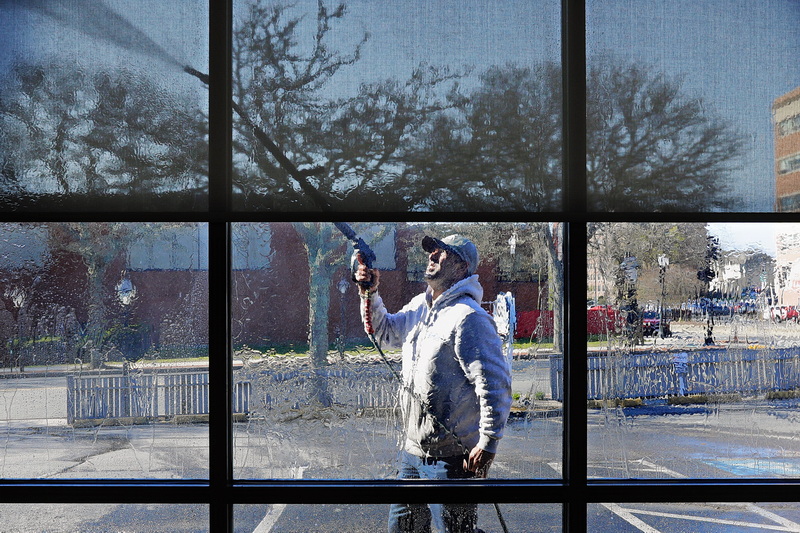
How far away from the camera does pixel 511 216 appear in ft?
6.31

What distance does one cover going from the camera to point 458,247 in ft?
6.46

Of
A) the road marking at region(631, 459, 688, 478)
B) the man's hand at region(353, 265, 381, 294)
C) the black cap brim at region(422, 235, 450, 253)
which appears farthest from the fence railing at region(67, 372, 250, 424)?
the road marking at region(631, 459, 688, 478)

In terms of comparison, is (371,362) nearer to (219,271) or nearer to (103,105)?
(219,271)

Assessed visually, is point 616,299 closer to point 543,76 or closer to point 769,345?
point 769,345

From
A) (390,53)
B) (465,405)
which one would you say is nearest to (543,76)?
(390,53)

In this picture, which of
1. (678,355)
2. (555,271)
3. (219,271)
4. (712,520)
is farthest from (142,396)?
(712,520)

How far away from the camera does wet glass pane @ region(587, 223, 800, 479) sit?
1.96m

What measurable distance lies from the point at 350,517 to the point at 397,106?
1250mm

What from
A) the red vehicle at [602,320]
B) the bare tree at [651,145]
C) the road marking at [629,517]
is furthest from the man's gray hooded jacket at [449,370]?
the bare tree at [651,145]

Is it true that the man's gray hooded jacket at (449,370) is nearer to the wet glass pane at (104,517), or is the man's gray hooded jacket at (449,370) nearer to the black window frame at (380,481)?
the black window frame at (380,481)

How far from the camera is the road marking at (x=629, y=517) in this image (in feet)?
6.45

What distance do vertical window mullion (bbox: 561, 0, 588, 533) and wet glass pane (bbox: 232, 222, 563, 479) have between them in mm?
37

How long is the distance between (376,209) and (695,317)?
3.34 ft

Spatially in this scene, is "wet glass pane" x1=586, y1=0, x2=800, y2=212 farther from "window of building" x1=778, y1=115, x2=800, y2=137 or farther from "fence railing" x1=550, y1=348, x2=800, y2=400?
"fence railing" x1=550, y1=348, x2=800, y2=400
